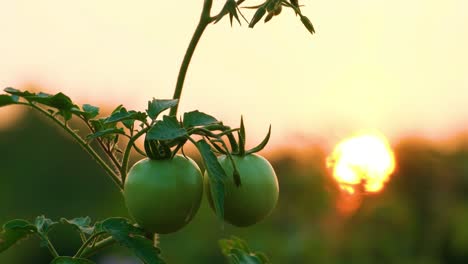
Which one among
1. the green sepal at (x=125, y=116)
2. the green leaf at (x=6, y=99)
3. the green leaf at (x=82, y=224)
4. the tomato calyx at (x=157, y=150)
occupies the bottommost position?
the green leaf at (x=82, y=224)

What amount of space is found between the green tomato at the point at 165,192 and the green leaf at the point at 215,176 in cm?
10

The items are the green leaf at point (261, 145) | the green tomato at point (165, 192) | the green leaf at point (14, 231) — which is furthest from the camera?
the green leaf at point (14, 231)

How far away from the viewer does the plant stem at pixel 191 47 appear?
7.23 ft

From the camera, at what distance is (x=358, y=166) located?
6.57 metres

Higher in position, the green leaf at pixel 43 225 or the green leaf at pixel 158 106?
the green leaf at pixel 158 106

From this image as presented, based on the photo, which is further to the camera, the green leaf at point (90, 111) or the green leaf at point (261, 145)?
the green leaf at point (90, 111)

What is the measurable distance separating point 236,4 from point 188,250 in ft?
21.6

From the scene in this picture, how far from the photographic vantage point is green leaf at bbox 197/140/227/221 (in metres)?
2.03

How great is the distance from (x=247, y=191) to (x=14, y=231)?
557mm

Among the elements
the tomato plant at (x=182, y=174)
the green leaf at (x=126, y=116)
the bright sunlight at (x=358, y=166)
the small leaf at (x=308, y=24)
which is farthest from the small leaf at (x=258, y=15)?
the bright sunlight at (x=358, y=166)

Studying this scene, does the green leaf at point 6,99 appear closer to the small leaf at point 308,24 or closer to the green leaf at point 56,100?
the green leaf at point 56,100

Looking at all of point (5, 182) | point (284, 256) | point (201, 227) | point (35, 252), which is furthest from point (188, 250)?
point (5, 182)

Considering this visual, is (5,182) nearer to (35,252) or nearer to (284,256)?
(35,252)

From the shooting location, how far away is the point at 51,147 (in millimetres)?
15758
